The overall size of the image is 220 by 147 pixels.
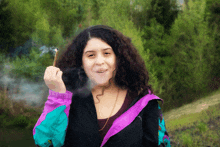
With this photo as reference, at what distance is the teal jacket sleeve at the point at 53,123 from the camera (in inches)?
52.9

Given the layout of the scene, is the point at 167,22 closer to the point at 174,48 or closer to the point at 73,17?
the point at 174,48

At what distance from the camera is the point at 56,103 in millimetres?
1383

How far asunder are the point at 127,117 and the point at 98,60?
1.45 feet

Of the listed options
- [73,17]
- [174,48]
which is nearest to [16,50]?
[73,17]

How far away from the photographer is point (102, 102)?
1638 millimetres

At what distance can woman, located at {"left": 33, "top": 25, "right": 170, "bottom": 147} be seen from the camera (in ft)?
4.56

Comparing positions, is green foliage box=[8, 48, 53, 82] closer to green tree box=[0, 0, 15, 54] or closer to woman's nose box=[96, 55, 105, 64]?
green tree box=[0, 0, 15, 54]

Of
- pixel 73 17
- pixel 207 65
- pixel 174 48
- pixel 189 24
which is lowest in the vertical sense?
pixel 207 65

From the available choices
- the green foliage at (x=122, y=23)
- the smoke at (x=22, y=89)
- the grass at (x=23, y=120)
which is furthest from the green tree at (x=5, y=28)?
the green foliage at (x=122, y=23)

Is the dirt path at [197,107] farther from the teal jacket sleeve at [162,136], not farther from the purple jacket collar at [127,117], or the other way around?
the purple jacket collar at [127,117]

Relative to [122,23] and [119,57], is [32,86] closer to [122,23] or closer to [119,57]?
[122,23]

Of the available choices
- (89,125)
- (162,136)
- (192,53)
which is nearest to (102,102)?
(89,125)

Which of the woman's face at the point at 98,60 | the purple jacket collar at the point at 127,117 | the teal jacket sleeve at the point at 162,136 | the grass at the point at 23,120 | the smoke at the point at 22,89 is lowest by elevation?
the grass at the point at 23,120

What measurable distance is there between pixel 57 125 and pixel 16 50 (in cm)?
1089
